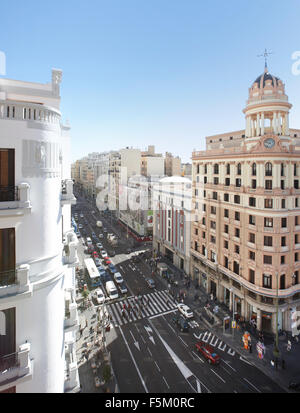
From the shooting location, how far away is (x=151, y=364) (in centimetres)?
2722

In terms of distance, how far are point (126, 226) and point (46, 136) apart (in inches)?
3066

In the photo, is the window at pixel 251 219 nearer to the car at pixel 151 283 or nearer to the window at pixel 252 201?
the window at pixel 252 201

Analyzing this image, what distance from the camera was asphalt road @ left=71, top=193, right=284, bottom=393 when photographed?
2430 centimetres

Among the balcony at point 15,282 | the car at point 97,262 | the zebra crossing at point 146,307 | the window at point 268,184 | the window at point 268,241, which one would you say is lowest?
the zebra crossing at point 146,307

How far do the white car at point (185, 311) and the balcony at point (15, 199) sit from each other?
Result: 32.7 meters

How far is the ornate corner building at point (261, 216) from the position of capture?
32938 mm

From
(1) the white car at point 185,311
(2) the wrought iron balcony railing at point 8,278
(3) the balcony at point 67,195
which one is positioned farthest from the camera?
(1) the white car at point 185,311

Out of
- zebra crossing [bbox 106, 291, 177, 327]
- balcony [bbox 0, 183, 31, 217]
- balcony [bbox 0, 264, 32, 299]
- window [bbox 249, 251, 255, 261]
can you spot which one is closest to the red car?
zebra crossing [bbox 106, 291, 177, 327]

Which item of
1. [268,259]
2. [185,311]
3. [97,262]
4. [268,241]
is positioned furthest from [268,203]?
[97,262]

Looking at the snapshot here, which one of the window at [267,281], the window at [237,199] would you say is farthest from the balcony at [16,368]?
the window at [237,199]

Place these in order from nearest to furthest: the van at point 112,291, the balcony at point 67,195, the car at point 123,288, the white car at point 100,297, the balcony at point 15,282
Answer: the balcony at point 15,282
the balcony at point 67,195
the white car at point 100,297
the van at point 112,291
the car at point 123,288

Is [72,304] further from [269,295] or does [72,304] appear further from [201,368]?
[269,295]

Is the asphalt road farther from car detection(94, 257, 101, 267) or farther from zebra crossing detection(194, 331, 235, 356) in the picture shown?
car detection(94, 257, 101, 267)

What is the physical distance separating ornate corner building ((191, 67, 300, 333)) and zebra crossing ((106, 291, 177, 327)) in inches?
345
